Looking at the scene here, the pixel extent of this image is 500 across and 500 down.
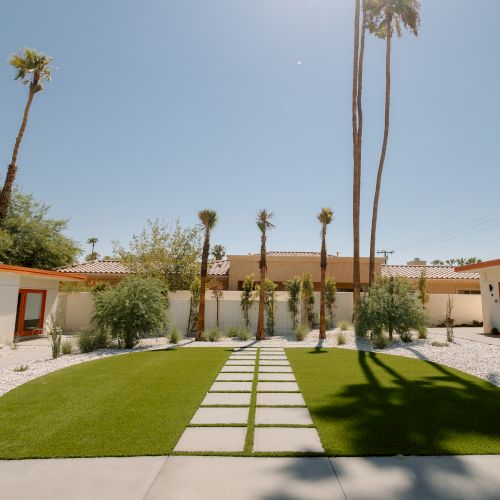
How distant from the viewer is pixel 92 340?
12516 mm

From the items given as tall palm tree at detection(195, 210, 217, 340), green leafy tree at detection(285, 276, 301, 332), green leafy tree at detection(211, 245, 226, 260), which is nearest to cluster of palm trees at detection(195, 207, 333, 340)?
tall palm tree at detection(195, 210, 217, 340)

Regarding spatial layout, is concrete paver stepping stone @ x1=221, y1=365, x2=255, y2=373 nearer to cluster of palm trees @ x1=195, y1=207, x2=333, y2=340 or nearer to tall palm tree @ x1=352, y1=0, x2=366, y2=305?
cluster of palm trees @ x1=195, y1=207, x2=333, y2=340

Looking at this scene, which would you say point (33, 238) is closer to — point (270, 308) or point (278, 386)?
point (270, 308)

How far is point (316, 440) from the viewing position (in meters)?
4.37

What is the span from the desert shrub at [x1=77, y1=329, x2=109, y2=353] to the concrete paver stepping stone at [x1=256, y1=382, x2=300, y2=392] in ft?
24.9

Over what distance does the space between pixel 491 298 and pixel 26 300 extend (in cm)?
2219

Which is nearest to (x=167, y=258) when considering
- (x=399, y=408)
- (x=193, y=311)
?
(x=193, y=311)

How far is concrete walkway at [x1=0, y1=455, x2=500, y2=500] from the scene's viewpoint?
3148 mm

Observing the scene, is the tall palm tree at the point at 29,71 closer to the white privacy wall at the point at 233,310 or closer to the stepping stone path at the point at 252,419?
the white privacy wall at the point at 233,310

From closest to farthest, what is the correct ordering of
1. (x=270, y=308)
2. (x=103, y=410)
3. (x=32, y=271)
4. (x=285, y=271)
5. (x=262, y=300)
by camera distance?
1. (x=103, y=410)
2. (x=32, y=271)
3. (x=262, y=300)
4. (x=270, y=308)
5. (x=285, y=271)

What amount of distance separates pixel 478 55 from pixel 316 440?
597 inches

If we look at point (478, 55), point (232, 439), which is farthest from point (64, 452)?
point (478, 55)

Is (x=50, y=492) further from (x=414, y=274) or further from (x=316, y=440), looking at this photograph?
(x=414, y=274)

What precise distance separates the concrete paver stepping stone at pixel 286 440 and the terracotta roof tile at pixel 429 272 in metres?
24.4
